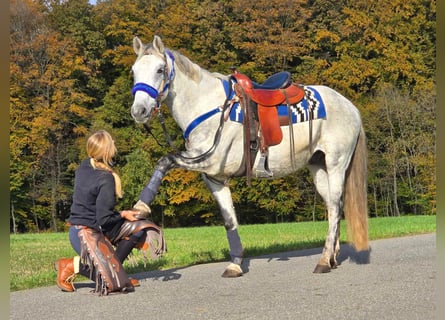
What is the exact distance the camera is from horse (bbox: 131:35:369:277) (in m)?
6.75

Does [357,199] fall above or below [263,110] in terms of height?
below

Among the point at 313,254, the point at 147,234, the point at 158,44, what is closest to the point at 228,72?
the point at 313,254

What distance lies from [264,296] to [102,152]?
2234 mm

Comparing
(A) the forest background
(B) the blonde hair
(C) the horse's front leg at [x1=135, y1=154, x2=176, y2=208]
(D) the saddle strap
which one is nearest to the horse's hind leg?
(D) the saddle strap

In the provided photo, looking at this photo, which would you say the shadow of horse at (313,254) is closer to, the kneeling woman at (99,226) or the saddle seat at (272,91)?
the kneeling woman at (99,226)

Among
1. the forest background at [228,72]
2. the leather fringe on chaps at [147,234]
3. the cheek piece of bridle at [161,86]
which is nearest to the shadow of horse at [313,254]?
the leather fringe on chaps at [147,234]

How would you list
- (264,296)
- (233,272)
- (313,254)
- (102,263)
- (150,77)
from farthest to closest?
(313,254)
(233,272)
(150,77)
(102,263)
(264,296)

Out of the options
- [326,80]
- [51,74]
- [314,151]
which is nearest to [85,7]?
[51,74]

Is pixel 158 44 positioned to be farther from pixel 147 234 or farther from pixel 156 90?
pixel 147 234

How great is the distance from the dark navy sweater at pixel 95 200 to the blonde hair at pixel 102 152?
0.22ft

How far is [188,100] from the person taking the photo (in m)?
7.21

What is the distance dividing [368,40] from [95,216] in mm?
34209

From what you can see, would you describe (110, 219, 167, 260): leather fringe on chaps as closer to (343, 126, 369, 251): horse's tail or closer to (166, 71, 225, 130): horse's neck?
(166, 71, 225, 130): horse's neck

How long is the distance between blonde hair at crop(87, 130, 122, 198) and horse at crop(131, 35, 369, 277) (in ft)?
1.16
